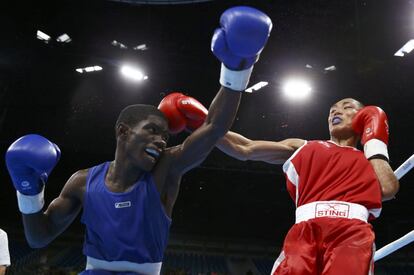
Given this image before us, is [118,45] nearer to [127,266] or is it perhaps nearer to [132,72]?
[132,72]

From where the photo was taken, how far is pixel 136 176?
183 centimetres

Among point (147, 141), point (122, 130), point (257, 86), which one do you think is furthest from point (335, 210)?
point (257, 86)

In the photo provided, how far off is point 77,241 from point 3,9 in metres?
7.06

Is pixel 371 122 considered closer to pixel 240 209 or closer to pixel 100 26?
pixel 100 26

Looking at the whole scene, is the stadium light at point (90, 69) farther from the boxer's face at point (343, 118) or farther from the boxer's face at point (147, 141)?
the boxer's face at point (147, 141)

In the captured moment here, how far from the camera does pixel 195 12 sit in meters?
8.35

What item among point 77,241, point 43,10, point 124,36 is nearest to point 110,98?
point 124,36

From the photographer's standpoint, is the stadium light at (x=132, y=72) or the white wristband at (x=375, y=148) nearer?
the white wristband at (x=375, y=148)

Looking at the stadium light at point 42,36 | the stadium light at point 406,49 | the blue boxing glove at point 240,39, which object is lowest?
the blue boxing glove at point 240,39

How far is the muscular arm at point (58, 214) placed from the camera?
1830mm

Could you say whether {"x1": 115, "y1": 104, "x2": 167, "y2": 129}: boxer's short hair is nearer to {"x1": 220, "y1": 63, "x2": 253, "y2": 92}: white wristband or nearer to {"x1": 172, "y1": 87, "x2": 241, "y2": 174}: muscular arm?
{"x1": 172, "y1": 87, "x2": 241, "y2": 174}: muscular arm

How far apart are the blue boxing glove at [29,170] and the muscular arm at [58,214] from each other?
0.06m

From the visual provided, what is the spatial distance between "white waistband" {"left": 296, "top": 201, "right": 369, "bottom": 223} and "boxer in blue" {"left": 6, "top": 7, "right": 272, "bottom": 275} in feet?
2.02

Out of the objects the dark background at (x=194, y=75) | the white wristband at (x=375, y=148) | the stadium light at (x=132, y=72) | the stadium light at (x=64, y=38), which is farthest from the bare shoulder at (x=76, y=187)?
the stadium light at (x=64, y=38)
